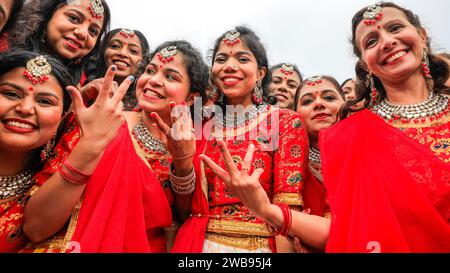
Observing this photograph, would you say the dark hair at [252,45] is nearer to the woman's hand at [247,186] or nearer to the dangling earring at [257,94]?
the dangling earring at [257,94]

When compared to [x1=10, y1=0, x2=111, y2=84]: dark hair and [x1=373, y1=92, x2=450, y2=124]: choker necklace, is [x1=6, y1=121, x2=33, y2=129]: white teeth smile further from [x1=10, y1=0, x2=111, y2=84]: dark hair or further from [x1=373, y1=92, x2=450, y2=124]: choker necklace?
[x1=373, y1=92, x2=450, y2=124]: choker necklace

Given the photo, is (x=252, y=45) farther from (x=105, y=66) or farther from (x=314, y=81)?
(x=105, y=66)

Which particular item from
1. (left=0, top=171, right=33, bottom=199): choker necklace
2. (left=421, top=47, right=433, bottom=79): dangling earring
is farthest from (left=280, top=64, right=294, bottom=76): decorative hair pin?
(left=0, top=171, right=33, bottom=199): choker necklace

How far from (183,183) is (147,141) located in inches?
20.0

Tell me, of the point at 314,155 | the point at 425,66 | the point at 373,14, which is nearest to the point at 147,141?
the point at 314,155

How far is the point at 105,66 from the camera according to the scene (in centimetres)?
391

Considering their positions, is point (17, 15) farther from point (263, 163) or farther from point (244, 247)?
point (244, 247)

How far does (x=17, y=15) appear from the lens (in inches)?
104

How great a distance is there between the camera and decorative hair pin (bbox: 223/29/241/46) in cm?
328

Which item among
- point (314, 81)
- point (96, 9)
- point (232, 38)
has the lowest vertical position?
point (314, 81)

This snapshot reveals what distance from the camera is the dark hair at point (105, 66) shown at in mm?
3590

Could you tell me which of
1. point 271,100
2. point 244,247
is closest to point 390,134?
point 244,247

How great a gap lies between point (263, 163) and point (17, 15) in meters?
1.91

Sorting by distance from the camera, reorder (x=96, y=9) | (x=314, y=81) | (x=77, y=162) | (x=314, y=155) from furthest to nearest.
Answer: (x=314, y=81) < (x=314, y=155) < (x=96, y=9) < (x=77, y=162)
